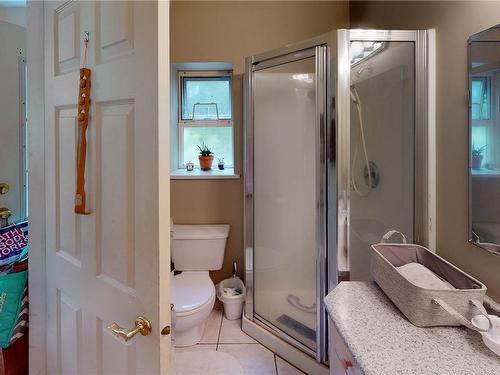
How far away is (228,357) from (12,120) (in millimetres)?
1875

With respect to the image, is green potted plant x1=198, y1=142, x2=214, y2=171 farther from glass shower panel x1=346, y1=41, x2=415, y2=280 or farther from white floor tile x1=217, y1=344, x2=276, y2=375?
white floor tile x1=217, y1=344, x2=276, y2=375

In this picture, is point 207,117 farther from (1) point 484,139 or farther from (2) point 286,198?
(1) point 484,139

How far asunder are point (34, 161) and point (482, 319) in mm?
1599

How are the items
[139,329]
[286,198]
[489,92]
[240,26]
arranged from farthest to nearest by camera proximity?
[240,26]
[286,198]
[489,92]
[139,329]

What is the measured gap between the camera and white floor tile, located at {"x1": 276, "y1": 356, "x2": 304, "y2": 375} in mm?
1649

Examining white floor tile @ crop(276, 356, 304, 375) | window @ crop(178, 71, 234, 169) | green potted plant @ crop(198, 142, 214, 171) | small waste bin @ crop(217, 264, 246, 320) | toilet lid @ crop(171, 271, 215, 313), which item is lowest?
white floor tile @ crop(276, 356, 304, 375)

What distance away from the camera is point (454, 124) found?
4.02ft

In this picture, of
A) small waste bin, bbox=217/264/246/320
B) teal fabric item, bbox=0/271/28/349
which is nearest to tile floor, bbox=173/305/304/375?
small waste bin, bbox=217/264/246/320

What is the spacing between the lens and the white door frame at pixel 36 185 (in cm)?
103

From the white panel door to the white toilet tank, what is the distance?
1.08 metres

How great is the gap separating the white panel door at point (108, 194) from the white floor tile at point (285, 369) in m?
1.17

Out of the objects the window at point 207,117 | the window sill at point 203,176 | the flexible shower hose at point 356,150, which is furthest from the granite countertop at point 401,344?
the window at point 207,117

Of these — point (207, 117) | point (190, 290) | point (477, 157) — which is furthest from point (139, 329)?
point (207, 117)

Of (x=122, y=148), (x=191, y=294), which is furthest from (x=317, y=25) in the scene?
(x=191, y=294)
